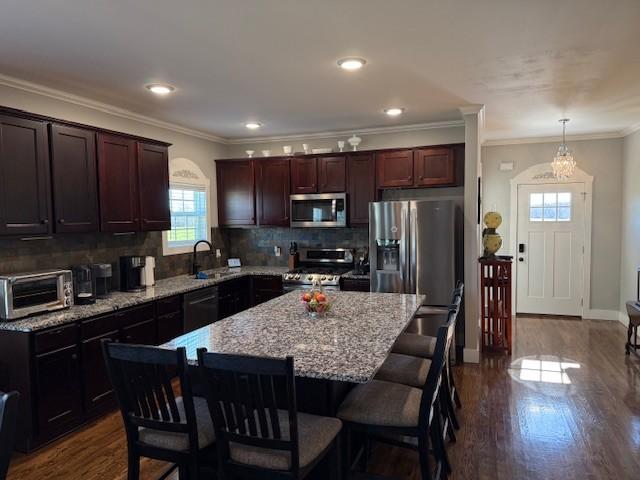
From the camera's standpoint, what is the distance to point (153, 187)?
4.31m

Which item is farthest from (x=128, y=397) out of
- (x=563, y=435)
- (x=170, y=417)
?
(x=563, y=435)

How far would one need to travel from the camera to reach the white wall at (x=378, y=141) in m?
5.10

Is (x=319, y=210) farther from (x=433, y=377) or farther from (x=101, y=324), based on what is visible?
(x=433, y=377)

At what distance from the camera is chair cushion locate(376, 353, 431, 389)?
2.59 m

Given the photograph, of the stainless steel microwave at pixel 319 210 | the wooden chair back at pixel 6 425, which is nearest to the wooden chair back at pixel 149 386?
the wooden chair back at pixel 6 425

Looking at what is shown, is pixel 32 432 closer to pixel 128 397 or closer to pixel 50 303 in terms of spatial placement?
pixel 50 303

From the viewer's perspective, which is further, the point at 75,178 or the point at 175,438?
the point at 75,178

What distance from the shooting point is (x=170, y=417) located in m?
1.89

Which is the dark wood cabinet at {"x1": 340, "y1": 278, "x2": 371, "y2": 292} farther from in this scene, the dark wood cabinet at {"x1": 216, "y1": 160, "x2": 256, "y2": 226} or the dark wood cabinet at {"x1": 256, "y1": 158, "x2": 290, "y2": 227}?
the dark wood cabinet at {"x1": 216, "y1": 160, "x2": 256, "y2": 226}

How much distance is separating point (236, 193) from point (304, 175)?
980 mm

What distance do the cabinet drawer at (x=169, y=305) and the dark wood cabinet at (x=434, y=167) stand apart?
2837mm

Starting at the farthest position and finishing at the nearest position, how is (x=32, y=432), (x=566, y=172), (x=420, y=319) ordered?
1. (x=566, y=172)
2. (x=420, y=319)
3. (x=32, y=432)

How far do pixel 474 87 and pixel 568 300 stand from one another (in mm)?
4315

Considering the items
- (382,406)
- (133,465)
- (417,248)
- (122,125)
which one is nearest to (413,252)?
(417,248)
